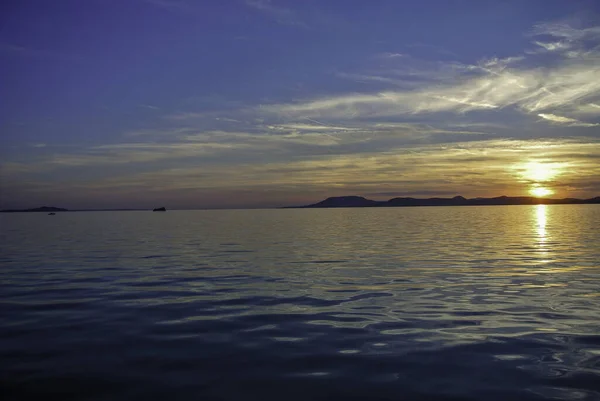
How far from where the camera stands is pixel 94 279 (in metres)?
25.5

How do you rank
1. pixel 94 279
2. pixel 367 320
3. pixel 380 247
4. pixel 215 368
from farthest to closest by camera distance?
pixel 380 247 < pixel 94 279 < pixel 367 320 < pixel 215 368

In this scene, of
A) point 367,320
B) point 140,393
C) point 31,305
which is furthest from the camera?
point 31,305

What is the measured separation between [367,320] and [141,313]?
7.94m

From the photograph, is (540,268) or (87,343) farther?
(540,268)

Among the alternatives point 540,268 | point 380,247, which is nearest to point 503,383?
point 540,268

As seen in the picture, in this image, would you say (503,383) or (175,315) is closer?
(503,383)

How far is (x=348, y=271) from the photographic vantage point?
2753 centimetres

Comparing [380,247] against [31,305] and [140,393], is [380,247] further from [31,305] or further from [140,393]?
[140,393]

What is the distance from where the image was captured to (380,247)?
42438mm

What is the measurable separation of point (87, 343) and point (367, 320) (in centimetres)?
828

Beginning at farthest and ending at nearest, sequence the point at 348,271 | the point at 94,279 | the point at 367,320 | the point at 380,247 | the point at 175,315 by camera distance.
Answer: the point at 380,247 < the point at 348,271 < the point at 94,279 < the point at 175,315 < the point at 367,320

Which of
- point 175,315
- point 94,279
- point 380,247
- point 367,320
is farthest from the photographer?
point 380,247

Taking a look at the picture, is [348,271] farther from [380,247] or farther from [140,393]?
[140,393]

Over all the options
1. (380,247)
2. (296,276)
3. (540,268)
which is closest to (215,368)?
(296,276)
